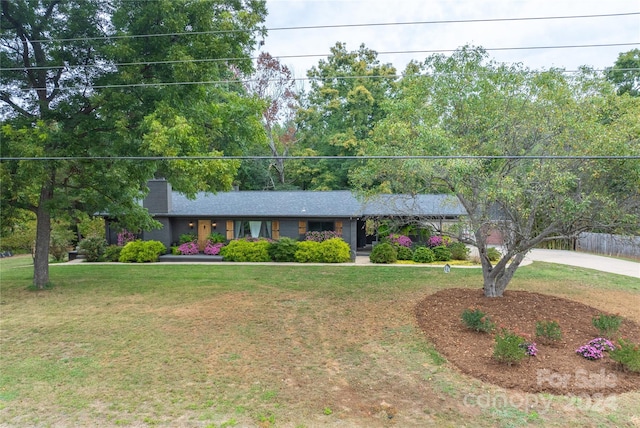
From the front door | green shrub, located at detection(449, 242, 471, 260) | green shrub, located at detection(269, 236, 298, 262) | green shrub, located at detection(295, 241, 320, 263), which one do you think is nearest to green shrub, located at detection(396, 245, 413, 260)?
green shrub, located at detection(449, 242, 471, 260)

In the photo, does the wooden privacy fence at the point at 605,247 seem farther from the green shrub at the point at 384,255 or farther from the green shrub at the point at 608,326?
the green shrub at the point at 608,326

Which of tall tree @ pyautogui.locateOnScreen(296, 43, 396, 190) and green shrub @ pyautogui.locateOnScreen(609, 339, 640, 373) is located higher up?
tall tree @ pyautogui.locateOnScreen(296, 43, 396, 190)

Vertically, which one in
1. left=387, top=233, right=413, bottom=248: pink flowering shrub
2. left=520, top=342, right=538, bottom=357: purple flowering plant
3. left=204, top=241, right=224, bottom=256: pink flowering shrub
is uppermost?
left=387, top=233, right=413, bottom=248: pink flowering shrub

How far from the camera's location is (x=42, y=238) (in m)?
11.5

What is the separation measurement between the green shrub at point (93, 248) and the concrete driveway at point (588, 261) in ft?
64.3

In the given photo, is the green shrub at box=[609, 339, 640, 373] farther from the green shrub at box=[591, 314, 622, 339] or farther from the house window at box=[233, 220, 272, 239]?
the house window at box=[233, 220, 272, 239]

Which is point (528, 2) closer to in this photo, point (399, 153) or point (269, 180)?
point (399, 153)

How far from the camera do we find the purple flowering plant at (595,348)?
603cm

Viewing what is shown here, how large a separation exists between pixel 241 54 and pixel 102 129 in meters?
4.74

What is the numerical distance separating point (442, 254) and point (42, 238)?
52.8 feet

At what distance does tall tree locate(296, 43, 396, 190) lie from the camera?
91.2 feet

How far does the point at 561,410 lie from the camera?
475cm

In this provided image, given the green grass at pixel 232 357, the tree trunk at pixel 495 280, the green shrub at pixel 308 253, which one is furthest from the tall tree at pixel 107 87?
the tree trunk at pixel 495 280

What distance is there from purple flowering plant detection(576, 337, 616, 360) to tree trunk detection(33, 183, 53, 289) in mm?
13960
